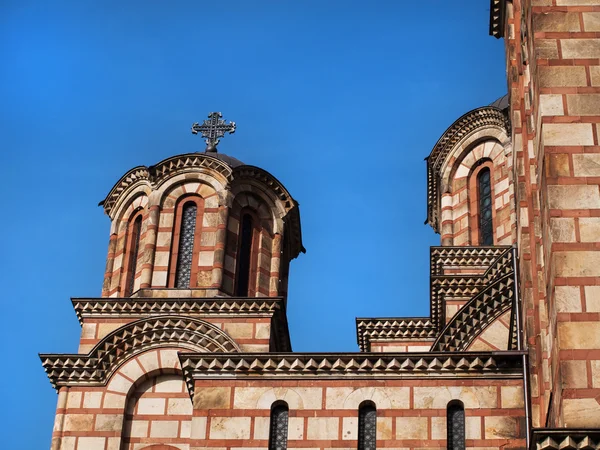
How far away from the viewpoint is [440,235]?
30734 mm

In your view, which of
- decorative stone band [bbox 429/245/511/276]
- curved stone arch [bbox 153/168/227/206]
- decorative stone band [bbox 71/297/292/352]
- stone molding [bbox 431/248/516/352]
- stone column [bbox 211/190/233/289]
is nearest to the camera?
stone molding [bbox 431/248/516/352]

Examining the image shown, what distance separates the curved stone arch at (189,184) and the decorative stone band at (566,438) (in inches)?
530

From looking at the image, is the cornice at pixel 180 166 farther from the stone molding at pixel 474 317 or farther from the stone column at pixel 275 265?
the stone molding at pixel 474 317

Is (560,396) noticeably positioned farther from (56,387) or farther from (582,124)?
(56,387)

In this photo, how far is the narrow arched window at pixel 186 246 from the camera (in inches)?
1018

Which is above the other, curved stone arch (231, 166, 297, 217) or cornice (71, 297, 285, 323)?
curved stone arch (231, 166, 297, 217)

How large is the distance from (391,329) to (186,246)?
5.35 metres

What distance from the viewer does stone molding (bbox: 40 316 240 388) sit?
24.3 m

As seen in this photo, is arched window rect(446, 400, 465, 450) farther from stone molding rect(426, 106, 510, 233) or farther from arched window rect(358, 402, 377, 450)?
stone molding rect(426, 106, 510, 233)

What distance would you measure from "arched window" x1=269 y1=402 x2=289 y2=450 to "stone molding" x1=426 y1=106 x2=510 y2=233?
455 inches

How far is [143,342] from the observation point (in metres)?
24.5

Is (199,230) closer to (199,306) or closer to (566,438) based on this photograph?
(199,306)

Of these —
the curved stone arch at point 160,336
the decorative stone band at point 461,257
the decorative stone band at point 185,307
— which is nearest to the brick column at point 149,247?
the decorative stone band at point 185,307

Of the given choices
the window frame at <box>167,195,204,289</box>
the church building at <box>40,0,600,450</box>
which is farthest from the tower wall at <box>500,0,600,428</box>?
the window frame at <box>167,195,204,289</box>
